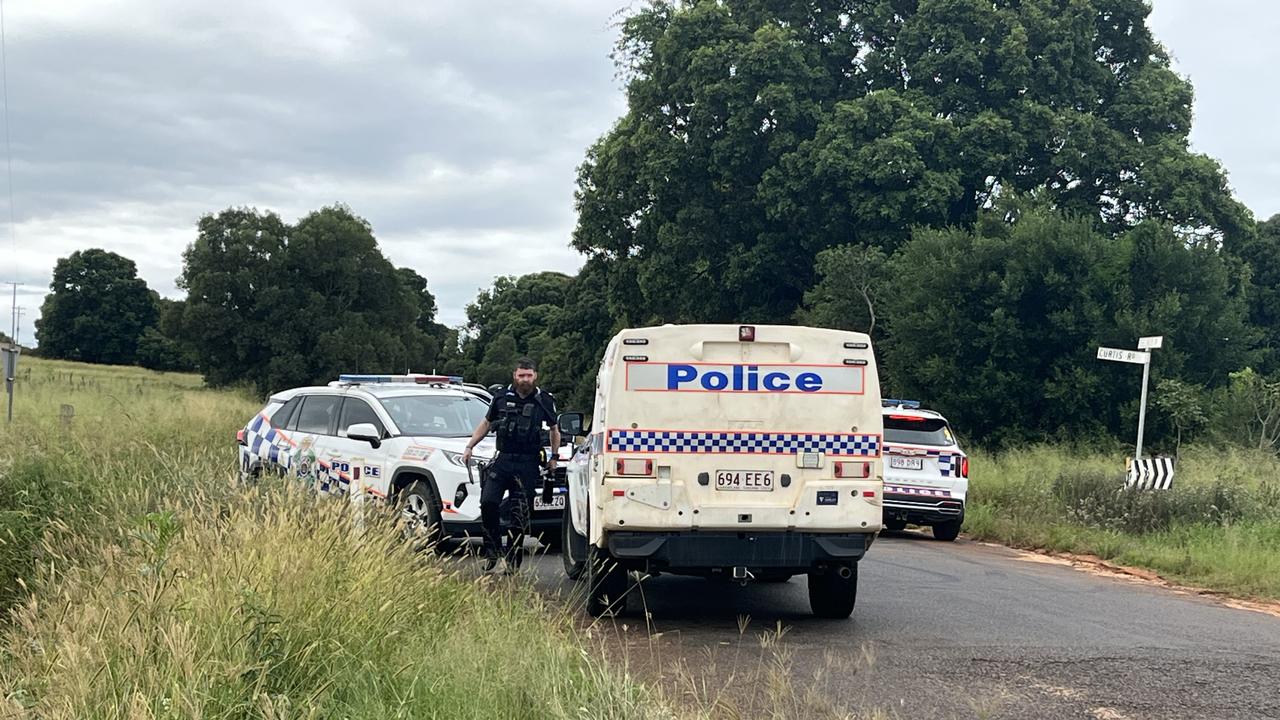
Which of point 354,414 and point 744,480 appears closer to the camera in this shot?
point 744,480

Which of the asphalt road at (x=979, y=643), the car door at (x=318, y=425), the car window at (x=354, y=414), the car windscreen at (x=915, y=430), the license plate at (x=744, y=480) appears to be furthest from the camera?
the car windscreen at (x=915, y=430)

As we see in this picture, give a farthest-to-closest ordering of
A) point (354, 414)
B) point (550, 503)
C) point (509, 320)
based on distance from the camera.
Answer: point (509, 320) → point (354, 414) → point (550, 503)

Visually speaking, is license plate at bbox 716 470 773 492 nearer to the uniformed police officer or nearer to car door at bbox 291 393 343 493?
the uniformed police officer

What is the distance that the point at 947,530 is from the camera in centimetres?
1597

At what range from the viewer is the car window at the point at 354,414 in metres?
13.0

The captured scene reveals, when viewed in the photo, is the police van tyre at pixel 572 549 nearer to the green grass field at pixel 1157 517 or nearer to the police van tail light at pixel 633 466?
the police van tail light at pixel 633 466

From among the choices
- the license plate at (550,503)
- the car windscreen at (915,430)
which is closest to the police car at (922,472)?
the car windscreen at (915,430)

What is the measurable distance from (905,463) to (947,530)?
3.89 ft

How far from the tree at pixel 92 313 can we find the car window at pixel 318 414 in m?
83.8

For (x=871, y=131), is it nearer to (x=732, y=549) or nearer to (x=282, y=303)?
(x=732, y=549)

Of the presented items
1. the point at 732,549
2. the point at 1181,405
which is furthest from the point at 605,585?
the point at 1181,405

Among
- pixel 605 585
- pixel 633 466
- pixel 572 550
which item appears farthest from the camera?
pixel 572 550

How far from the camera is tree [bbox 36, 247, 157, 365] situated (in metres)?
90.1

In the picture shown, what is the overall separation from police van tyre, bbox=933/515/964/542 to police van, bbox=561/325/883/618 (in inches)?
294
